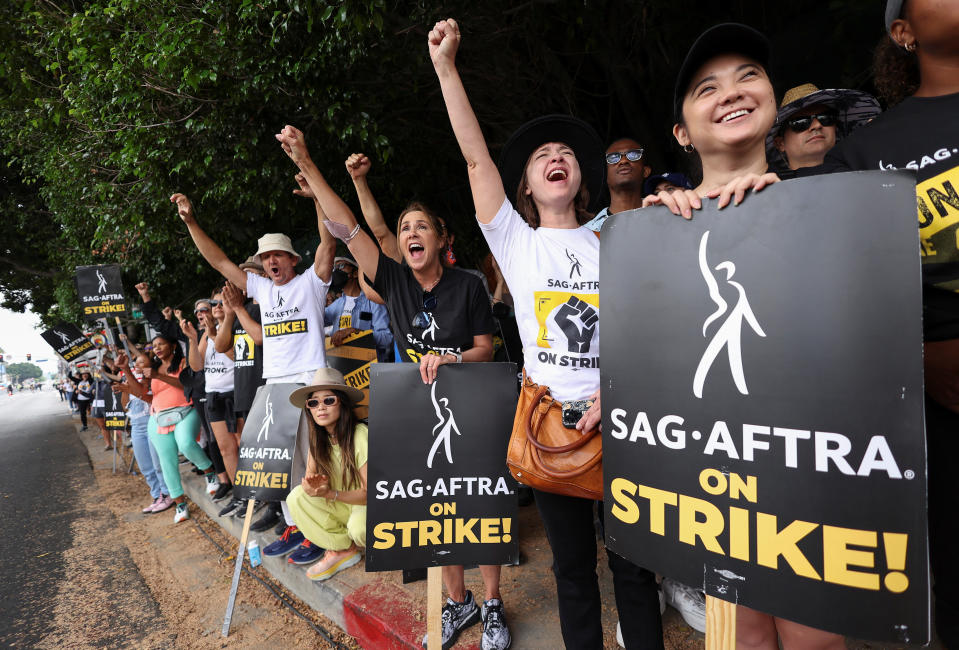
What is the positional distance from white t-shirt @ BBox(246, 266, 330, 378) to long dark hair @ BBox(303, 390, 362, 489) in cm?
48

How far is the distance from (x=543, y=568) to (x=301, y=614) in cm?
165

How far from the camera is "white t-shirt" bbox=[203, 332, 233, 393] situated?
5.18 metres

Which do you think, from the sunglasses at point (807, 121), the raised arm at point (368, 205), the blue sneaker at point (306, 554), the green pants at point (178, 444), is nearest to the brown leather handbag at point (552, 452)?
the raised arm at point (368, 205)

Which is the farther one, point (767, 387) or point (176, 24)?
point (176, 24)

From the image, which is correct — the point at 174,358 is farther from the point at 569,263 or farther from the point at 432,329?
the point at 569,263

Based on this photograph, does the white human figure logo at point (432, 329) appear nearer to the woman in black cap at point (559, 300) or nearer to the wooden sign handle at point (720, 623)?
the woman in black cap at point (559, 300)

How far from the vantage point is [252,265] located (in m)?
4.25

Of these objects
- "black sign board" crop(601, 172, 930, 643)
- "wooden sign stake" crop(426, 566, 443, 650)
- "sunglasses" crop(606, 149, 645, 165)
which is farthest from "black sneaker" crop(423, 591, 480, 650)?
"sunglasses" crop(606, 149, 645, 165)

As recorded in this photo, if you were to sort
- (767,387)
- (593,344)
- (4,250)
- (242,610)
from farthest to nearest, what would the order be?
(4,250), (242,610), (593,344), (767,387)

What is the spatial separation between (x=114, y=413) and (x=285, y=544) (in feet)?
18.9

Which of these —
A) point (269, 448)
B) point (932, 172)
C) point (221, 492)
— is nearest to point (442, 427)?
point (269, 448)

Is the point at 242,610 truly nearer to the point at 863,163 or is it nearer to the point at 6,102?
the point at 863,163

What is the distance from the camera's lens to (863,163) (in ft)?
4.28

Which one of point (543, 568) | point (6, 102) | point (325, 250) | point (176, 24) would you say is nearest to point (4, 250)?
point (6, 102)
